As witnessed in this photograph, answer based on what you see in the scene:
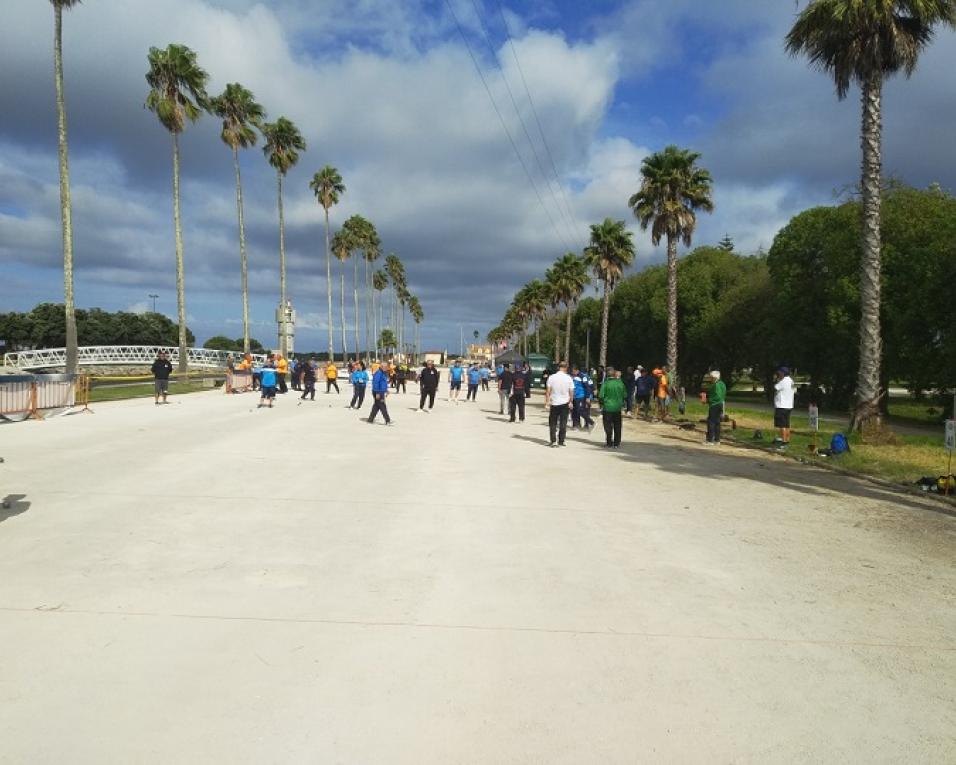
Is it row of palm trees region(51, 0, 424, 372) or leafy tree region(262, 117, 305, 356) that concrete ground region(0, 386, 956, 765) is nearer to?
row of palm trees region(51, 0, 424, 372)

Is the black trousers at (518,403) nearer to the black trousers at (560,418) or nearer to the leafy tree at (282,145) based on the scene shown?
the black trousers at (560,418)

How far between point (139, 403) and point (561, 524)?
20.7 meters

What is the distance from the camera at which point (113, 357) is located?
65.4m

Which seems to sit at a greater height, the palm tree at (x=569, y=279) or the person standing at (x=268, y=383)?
the palm tree at (x=569, y=279)

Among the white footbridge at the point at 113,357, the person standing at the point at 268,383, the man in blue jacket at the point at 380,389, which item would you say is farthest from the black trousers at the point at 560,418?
the white footbridge at the point at 113,357

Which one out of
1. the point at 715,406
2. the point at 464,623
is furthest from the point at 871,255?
the point at 464,623

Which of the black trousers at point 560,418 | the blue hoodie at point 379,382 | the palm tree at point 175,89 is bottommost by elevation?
the black trousers at point 560,418

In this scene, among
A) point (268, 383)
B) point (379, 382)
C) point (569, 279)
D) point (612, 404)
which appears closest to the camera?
point (612, 404)

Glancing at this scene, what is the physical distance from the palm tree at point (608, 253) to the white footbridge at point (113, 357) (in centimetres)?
2775

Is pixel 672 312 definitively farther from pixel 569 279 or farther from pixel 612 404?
pixel 569 279

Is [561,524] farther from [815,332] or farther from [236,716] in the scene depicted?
[815,332]

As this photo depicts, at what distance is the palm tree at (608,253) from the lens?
45219 mm

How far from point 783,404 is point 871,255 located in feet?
13.7

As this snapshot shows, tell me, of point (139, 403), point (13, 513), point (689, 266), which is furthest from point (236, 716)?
point (689, 266)
